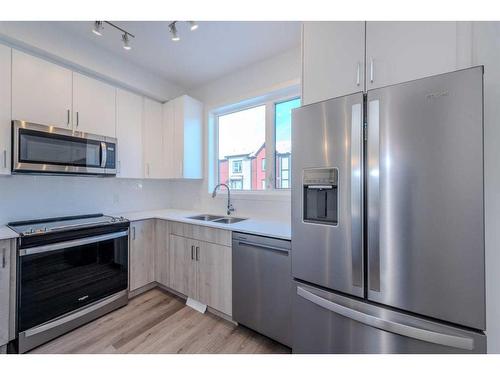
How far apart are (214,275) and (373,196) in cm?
153

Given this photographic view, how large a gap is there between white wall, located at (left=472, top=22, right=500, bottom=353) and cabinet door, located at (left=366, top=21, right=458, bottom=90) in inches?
5.5

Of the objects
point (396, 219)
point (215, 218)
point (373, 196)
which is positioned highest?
point (373, 196)

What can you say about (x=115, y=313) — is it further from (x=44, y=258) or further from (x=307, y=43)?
(x=307, y=43)

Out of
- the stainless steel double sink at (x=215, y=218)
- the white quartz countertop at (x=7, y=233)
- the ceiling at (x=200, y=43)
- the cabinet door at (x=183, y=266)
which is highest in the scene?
the ceiling at (x=200, y=43)

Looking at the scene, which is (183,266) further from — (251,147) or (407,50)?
(407,50)

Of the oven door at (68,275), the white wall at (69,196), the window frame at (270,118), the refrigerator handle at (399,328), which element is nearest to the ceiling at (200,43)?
the window frame at (270,118)

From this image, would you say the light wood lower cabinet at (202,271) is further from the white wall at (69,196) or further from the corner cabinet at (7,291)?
the corner cabinet at (7,291)

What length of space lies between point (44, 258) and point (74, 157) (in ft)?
2.93

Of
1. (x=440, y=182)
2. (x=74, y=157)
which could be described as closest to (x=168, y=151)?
(x=74, y=157)

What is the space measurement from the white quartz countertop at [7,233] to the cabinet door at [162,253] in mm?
1150

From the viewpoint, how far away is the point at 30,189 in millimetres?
2018

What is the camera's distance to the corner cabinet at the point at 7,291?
1474mm

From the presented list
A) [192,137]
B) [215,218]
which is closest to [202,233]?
[215,218]

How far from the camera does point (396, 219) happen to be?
3.17 ft
